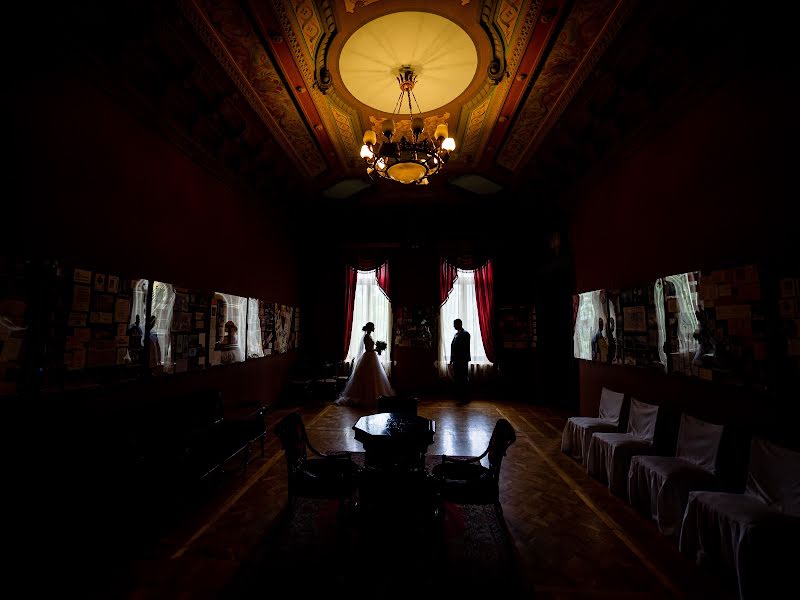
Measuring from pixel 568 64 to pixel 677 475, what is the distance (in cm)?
485

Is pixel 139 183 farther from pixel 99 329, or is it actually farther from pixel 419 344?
pixel 419 344

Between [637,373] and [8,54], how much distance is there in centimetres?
728

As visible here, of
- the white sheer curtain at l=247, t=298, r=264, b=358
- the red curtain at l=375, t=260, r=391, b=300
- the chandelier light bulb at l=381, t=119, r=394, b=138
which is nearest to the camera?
the chandelier light bulb at l=381, t=119, r=394, b=138

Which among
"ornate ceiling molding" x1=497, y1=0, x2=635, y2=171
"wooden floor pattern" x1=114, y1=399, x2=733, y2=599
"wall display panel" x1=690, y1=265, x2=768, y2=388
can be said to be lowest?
"wooden floor pattern" x1=114, y1=399, x2=733, y2=599

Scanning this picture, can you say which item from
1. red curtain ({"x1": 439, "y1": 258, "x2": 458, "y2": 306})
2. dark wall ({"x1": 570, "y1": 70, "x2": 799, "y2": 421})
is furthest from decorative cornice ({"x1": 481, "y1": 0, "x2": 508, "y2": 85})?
red curtain ({"x1": 439, "y1": 258, "x2": 458, "y2": 306})

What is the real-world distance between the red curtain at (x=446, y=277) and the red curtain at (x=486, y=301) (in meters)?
0.65

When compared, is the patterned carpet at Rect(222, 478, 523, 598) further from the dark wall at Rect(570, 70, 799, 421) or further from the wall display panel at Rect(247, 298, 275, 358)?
the wall display panel at Rect(247, 298, 275, 358)

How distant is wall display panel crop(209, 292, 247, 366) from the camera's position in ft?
17.8

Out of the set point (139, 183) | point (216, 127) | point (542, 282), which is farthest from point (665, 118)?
point (139, 183)

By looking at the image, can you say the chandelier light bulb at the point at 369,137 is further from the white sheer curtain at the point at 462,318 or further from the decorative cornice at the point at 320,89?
the white sheer curtain at the point at 462,318

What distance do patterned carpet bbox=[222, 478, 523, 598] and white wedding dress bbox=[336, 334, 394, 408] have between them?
17.3 ft

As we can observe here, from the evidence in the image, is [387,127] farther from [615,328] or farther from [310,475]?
[615,328]

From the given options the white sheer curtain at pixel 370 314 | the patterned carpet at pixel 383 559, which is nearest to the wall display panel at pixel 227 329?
the patterned carpet at pixel 383 559

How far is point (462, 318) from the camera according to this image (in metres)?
9.94
